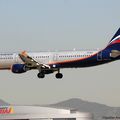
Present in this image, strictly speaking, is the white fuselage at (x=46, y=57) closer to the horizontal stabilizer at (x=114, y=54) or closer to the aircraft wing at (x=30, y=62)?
the aircraft wing at (x=30, y=62)

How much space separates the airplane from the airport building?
136 feet

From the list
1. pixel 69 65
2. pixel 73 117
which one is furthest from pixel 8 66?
pixel 73 117

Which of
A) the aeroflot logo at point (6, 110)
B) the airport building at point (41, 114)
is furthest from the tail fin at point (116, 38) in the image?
the aeroflot logo at point (6, 110)

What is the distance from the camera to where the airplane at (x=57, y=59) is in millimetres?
109812

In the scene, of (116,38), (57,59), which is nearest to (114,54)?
(116,38)

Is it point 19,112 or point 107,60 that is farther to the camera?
point 19,112

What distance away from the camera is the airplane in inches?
4323

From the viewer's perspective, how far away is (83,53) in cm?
11119

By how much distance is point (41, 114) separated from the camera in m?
164

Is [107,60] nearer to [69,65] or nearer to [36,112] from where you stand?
[69,65]

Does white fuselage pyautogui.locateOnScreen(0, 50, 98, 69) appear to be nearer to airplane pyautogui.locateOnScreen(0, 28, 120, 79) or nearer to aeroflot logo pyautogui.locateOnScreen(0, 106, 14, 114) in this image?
airplane pyautogui.locateOnScreen(0, 28, 120, 79)

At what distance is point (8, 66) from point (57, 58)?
36.1 feet

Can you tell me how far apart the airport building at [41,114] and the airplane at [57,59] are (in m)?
41.6

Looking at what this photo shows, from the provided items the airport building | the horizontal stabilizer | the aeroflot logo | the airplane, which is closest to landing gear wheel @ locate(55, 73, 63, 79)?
the airplane
